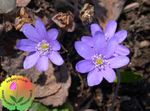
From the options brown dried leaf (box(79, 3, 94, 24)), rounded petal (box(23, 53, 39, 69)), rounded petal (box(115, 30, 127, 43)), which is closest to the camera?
rounded petal (box(115, 30, 127, 43))

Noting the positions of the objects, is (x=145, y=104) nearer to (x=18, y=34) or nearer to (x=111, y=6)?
(x=111, y=6)

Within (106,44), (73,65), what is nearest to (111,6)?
(73,65)

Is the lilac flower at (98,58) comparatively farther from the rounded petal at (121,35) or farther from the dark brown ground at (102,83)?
the dark brown ground at (102,83)

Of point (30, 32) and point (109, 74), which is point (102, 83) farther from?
point (30, 32)

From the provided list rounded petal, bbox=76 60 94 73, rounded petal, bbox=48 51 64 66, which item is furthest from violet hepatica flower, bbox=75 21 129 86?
rounded petal, bbox=48 51 64 66

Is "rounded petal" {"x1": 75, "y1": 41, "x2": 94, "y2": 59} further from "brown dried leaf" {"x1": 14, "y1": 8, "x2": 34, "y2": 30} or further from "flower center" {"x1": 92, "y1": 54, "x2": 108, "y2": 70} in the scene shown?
"brown dried leaf" {"x1": 14, "y1": 8, "x2": 34, "y2": 30}

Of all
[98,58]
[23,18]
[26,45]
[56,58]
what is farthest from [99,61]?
[23,18]

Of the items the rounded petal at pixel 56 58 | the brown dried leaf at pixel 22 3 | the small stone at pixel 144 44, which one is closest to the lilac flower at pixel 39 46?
the rounded petal at pixel 56 58
